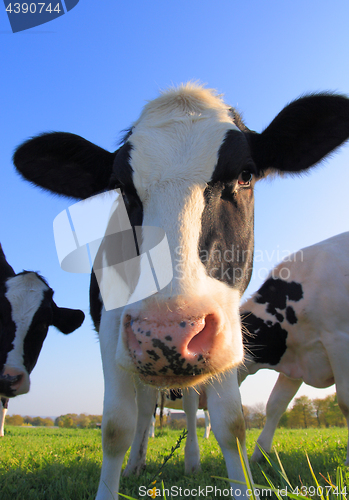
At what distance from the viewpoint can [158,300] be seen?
60.2 inches

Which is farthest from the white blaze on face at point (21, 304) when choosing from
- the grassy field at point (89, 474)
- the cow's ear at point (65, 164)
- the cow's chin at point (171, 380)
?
the cow's chin at point (171, 380)

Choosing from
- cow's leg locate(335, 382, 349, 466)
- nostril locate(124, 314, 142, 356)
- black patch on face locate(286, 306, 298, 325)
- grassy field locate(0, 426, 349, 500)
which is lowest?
grassy field locate(0, 426, 349, 500)

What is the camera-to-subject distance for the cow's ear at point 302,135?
291cm

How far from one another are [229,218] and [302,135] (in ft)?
4.25

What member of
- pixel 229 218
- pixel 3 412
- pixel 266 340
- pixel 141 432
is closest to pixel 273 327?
pixel 266 340

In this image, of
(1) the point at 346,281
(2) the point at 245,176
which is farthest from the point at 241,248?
(1) the point at 346,281

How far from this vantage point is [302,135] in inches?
121

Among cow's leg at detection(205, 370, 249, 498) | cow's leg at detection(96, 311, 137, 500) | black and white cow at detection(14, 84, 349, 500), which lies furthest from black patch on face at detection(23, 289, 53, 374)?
cow's leg at detection(205, 370, 249, 498)

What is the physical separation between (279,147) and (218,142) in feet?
2.87

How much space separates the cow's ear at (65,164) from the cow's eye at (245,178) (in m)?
1.26

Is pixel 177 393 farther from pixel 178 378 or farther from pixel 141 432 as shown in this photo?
pixel 178 378

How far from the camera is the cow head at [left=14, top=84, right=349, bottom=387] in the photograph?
5.03 feet

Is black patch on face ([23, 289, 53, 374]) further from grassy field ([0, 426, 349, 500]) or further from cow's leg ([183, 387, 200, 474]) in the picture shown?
cow's leg ([183, 387, 200, 474])

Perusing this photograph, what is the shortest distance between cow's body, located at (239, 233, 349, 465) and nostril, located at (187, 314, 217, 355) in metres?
3.24
